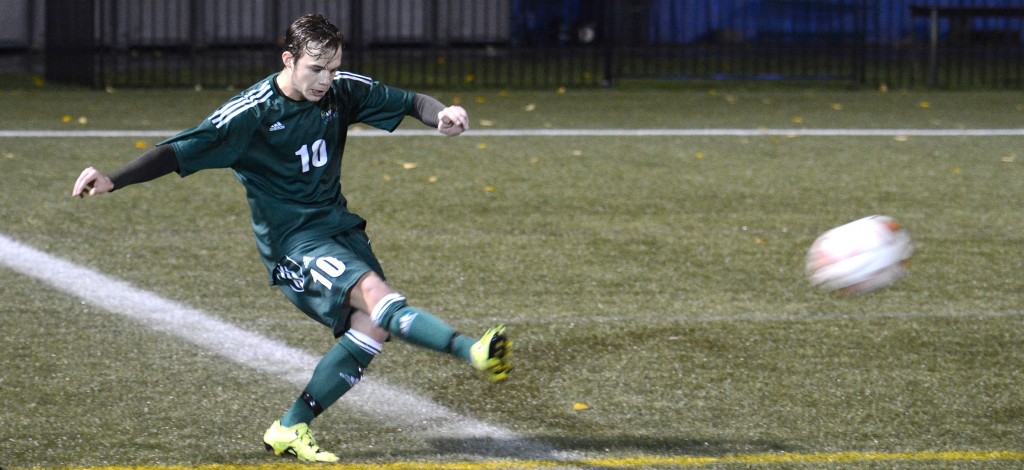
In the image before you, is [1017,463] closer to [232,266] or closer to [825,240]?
[825,240]

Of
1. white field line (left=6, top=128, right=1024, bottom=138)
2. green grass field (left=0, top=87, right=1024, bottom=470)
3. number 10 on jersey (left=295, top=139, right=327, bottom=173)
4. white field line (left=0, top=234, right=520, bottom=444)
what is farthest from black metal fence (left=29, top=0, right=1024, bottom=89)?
number 10 on jersey (left=295, top=139, right=327, bottom=173)

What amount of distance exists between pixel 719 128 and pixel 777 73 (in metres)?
5.35

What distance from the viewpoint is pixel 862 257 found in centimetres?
482

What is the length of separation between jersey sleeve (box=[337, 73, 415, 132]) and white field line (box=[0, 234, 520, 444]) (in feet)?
3.34

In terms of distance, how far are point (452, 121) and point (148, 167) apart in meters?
0.97

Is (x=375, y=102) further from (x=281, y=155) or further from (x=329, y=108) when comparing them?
(x=281, y=155)

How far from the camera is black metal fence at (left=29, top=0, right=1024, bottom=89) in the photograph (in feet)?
52.4

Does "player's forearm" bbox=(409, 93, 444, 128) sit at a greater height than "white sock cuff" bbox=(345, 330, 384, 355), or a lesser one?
greater

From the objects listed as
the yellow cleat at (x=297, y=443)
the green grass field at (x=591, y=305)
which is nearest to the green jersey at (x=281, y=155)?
the yellow cleat at (x=297, y=443)

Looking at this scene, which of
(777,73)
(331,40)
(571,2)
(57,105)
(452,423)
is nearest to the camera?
(331,40)

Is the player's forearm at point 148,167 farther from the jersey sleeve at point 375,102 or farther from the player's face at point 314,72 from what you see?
the jersey sleeve at point 375,102

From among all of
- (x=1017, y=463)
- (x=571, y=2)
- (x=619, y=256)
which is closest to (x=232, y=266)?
(x=619, y=256)

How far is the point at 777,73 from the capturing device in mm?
17625

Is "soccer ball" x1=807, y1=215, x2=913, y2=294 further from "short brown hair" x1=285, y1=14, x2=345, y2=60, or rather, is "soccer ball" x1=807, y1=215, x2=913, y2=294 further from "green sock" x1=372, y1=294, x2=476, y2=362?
"short brown hair" x1=285, y1=14, x2=345, y2=60
